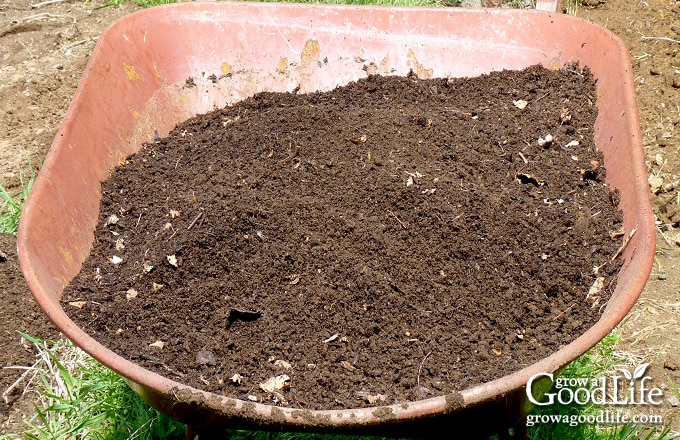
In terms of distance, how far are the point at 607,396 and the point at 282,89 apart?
1695 mm

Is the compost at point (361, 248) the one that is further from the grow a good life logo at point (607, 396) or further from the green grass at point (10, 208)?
the green grass at point (10, 208)

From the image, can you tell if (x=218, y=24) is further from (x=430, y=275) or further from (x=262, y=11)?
(x=430, y=275)

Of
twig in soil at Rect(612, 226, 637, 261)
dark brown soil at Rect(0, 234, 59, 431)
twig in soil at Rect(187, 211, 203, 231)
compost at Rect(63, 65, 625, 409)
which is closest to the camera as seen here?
compost at Rect(63, 65, 625, 409)

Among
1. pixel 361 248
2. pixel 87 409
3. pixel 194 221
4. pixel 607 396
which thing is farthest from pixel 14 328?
pixel 607 396

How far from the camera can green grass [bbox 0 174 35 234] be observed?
2934 millimetres

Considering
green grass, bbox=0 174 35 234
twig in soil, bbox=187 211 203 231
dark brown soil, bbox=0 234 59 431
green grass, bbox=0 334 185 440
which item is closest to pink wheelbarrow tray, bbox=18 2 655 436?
twig in soil, bbox=187 211 203 231

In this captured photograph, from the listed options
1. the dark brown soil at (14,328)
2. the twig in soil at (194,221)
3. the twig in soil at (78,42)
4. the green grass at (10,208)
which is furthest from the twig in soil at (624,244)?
the twig in soil at (78,42)

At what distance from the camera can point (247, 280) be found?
6.01 ft

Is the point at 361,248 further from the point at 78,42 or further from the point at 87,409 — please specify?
the point at 78,42

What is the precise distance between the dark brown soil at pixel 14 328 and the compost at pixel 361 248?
740 millimetres

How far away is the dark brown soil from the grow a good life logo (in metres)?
1.83

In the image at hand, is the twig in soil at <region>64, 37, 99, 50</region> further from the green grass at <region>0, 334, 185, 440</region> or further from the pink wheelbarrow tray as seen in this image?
the green grass at <region>0, 334, 185, 440</region>

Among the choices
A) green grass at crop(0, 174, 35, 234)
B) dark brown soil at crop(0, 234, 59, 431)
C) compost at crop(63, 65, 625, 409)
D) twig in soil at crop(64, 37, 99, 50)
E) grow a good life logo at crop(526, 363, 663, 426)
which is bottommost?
grow a good life logo at crop(526, 363, 663, 426)

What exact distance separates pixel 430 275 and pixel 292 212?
1.52 ft
